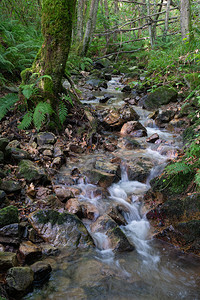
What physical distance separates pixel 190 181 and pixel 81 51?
48.8 ft

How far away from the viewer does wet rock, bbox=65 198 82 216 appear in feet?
12.1

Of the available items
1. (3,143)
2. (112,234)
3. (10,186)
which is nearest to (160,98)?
(3,143)

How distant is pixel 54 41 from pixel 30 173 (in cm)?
323

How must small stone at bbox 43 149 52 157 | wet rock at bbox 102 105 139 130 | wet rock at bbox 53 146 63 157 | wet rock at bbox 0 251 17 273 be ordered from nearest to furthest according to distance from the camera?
1. wet rock at bbox 0 251 17 273
2. small stone at bbox 43 149 52 157
3. wet rock at bbox 53 146 63 157
4. wet rock at bbox 102 105 139 130

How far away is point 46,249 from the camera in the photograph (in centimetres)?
300

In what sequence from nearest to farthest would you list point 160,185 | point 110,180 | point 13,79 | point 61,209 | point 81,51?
point 61,209 < point 160,185 < point 110,180 < point 13,79 < point 81,51

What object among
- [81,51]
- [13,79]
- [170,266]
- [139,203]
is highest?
[81,51]

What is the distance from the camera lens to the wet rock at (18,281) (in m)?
2.23

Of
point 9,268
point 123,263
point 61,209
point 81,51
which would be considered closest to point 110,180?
point 61,209

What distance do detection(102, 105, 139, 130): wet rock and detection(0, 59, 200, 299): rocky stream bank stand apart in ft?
2.76

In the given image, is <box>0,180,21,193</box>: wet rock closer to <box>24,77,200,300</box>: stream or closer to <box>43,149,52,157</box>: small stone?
<box>24,77,200,300</box>: stream

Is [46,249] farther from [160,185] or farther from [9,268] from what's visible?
[160,185]

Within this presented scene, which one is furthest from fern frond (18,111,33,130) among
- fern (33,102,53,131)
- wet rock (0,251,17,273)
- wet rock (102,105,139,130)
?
wet rock (0,251,17,273)

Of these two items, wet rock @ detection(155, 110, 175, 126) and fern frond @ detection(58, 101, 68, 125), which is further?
wet rock @ detection(155, 110, 175, 126)
